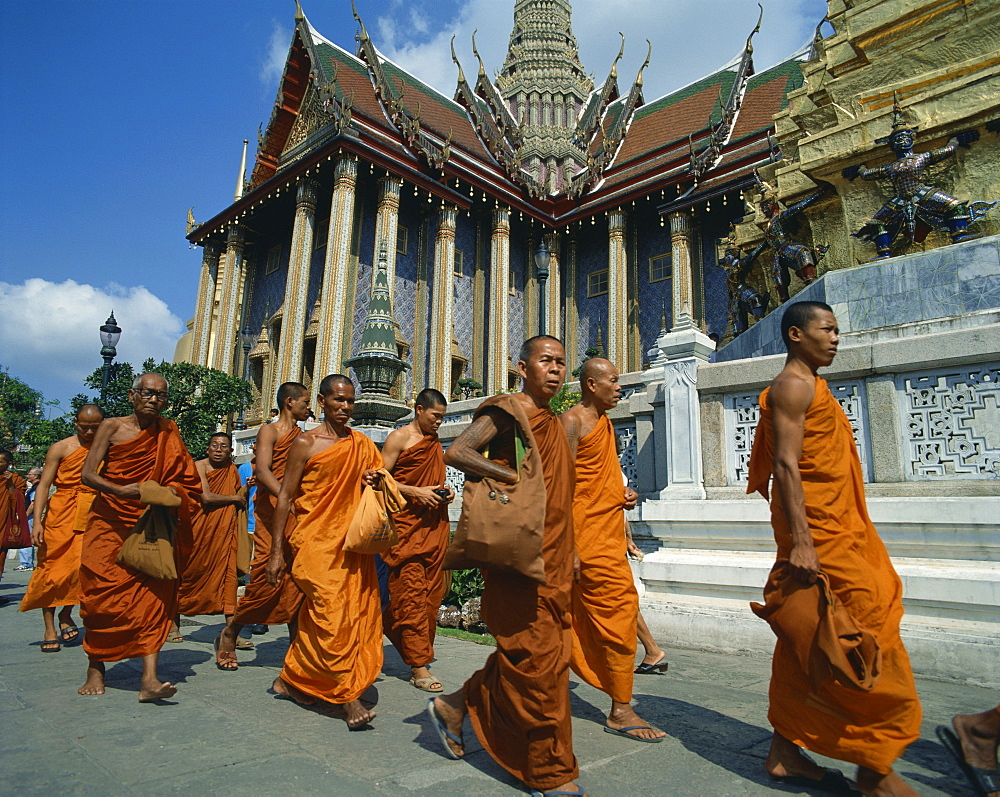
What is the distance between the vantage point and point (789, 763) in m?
2.26

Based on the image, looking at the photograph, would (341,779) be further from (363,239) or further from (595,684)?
(363,239)

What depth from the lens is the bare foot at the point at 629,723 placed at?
2.70 m

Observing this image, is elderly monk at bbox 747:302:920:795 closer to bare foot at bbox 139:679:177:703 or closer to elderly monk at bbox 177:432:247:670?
bare foot at bbox 139:679:177:703

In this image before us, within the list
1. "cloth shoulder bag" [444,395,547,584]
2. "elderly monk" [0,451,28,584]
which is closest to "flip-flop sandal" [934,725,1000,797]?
"cloth shoulder bag" [444,395,547,584]

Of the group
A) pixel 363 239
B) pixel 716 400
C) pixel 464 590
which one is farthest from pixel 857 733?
pixel 363 239

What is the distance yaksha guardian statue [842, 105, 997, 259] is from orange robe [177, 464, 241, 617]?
6.13 metres

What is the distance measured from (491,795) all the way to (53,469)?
4889 millimetres

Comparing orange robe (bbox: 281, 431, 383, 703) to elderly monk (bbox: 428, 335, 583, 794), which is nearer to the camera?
elderly monk (bbox: 428, 335, 583, 794)

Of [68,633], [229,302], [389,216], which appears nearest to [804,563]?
[68,633]

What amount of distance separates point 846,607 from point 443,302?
1866 cm

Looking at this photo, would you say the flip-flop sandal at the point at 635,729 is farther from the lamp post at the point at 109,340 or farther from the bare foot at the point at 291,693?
the lamp post at the point at 109,340

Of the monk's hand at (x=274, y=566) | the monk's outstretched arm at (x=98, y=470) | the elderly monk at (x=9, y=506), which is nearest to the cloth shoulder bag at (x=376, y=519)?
the monk's hand at (x=274, y=566)

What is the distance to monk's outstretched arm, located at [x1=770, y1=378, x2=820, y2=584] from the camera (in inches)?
87.6

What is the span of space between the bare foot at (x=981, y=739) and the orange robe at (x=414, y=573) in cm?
250
